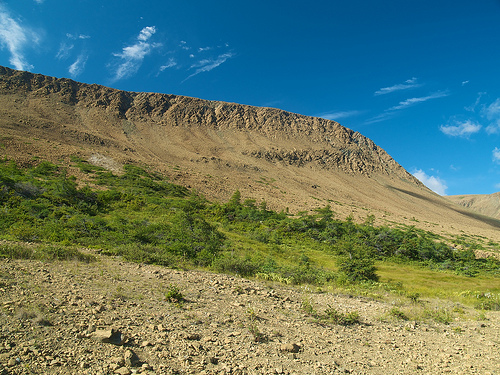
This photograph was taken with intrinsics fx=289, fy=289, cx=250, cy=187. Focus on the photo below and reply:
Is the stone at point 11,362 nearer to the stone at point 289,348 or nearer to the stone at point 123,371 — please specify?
the stone at point 123,371

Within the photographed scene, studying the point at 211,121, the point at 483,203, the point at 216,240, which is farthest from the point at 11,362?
the point at 483,203

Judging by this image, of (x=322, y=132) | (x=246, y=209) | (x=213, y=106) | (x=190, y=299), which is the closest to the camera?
(x=190, y=299)

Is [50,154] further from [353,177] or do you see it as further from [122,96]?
[353,177]

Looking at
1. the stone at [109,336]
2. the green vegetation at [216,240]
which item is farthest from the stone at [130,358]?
the green vegetation at [216,240]

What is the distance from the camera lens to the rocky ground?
4453mm

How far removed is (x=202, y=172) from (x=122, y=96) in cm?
4016

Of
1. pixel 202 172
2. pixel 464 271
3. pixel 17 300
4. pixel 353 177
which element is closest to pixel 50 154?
pixel 202 172

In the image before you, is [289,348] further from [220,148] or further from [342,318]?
[220,148]

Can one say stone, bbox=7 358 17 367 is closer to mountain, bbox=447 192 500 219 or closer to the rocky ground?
the rocky ground

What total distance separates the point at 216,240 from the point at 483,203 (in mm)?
194341

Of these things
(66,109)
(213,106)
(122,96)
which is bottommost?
(66,109)

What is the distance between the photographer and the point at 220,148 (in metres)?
67.2

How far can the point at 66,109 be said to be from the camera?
6112cm

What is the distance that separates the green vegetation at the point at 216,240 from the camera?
12039mm
